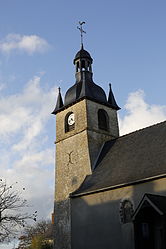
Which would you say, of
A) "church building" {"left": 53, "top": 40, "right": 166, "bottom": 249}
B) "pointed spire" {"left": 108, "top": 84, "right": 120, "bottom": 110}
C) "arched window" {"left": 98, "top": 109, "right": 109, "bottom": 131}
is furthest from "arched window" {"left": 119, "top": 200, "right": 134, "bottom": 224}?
"pointed spire" {"left": 108, "top": 84, "right": 120, "bottom": 110}

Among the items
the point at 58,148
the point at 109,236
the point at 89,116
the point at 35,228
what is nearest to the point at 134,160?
the point at 109,236

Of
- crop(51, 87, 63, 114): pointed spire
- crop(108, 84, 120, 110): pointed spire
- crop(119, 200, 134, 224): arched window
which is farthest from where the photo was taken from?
crop(51, 87, 63, 114): pointed spire

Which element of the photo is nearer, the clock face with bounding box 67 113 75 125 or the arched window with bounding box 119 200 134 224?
the arched window with bounding box 119 200 134 224

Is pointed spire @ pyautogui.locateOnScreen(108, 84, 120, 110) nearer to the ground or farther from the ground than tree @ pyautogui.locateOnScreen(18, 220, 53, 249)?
farther from the ground

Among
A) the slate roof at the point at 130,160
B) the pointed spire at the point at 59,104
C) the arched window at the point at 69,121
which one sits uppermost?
the pointed spire at the point at 59,104

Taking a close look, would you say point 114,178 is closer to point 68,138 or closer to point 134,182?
point 134,182

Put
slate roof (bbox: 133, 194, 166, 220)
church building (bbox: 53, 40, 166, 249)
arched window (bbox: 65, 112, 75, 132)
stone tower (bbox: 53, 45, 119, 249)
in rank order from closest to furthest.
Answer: slate roof (bbox: 133, 194, 166, 220) → church building (bbox: 53, 40, 166, 249) → stone tower (bbox: 53, 45, 119, 249) → arched window (bbox: 65, 112, 75, 132)

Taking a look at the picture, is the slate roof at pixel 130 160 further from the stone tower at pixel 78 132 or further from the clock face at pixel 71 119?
the clock face at pixel 71 119

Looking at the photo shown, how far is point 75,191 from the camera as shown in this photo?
69.9 ft

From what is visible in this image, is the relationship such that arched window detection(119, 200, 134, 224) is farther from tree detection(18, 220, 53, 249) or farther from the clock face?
tree detection(18, 220, 53, 249)

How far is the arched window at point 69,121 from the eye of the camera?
25.0 metres

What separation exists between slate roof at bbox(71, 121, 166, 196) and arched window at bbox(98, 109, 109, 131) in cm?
205

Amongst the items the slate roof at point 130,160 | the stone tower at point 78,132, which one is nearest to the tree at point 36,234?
the stone tower at point 78,132

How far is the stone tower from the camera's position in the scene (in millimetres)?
22297
